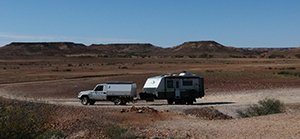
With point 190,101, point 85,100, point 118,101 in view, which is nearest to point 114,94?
point 118,101

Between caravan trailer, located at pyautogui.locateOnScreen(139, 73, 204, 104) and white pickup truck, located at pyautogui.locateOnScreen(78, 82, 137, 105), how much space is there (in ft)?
3.97

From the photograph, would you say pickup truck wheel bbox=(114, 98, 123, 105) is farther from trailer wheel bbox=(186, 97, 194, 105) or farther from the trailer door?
trailer wheel bbox=(186, 97, 194, 105)

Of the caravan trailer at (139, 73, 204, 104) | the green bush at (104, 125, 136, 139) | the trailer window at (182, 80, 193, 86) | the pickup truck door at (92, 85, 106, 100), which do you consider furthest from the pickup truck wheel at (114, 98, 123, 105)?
the green bush at (104, 125, 136, 139)

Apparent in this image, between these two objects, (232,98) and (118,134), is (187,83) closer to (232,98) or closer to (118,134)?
(232,98)

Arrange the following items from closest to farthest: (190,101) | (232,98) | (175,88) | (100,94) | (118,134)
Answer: (118,134) → (100,94) → (175,88) → (190,101) → (232,98)

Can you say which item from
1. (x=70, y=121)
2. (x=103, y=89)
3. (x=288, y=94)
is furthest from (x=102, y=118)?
(x=288, y=94)

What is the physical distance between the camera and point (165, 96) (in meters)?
28.3

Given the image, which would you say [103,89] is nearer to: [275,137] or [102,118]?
[102,118]

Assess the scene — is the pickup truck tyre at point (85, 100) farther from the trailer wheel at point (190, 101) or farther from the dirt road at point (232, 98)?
the trailer wheel at point (190, 101)

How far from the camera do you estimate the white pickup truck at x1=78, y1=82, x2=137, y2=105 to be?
91.8 feet

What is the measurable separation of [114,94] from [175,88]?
4.40 meters

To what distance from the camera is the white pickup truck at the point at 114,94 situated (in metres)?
28.0

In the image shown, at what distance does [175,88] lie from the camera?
93.5ft

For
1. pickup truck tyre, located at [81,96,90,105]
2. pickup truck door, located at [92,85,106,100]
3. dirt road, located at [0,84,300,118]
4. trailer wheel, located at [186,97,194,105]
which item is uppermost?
pickup truck door, located at [92,85,106,100]
